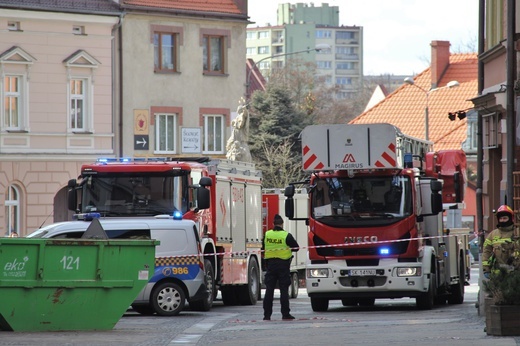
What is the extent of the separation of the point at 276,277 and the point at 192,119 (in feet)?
106

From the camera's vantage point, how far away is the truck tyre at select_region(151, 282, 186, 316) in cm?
2536

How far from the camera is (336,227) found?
25562mm

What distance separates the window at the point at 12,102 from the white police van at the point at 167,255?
78.7ft

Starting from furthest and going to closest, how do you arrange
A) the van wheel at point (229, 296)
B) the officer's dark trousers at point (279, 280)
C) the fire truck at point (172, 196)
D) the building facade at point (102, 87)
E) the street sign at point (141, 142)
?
the street sign at point (141, 142) < the building facade at point (102, 87) < the van wheel at point (229, 296) < the fire truck at point (172, 196) < the officer's dark trousers at point (279, 280)

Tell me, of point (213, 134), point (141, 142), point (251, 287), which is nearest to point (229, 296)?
point (251, 287)

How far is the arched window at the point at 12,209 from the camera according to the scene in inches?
1925

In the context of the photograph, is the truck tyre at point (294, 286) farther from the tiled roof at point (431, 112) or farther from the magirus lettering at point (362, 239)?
the tiled roof at point (431, 112)

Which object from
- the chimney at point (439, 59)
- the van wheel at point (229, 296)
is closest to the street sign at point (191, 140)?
the van wheel at point (229, 296)

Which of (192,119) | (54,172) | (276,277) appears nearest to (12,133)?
(54,172)

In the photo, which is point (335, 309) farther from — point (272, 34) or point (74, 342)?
point (272, 34)

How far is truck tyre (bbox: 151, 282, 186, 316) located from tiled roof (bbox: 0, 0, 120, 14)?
2501 centimetres

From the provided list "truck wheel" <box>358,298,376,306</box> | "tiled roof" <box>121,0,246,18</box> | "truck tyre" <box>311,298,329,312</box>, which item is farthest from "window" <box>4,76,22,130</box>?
"truck tyre" <box>311,298,329,312</box>

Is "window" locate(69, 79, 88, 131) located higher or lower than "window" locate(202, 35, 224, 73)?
lower

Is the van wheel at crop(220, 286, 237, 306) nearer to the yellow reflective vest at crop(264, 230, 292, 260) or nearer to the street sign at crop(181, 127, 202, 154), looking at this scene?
the yellow reflective vest at crop(264, 230, 292, 260)
